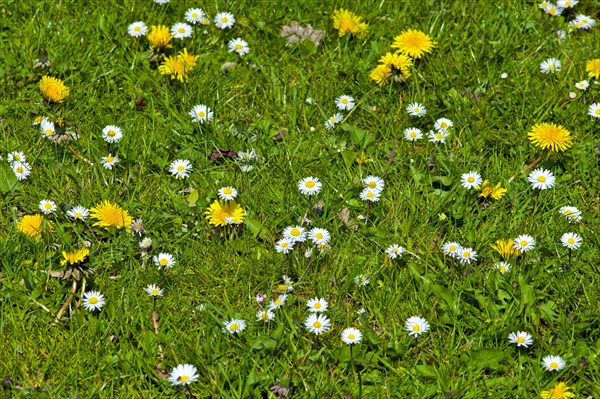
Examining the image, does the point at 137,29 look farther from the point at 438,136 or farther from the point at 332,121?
the point at 438,136

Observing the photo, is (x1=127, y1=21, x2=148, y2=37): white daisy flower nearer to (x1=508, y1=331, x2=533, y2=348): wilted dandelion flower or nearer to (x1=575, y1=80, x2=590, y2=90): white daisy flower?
(x1=575, y1=80, x2=590, y2=90): white daisy flower

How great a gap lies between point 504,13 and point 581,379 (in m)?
2.11

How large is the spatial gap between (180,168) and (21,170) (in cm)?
64

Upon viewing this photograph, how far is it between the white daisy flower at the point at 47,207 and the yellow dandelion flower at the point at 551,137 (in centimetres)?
198

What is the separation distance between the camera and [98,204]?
3627mm

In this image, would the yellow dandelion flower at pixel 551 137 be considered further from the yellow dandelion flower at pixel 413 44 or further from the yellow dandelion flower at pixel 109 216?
the yellow dandelion flower at pixel 109 216

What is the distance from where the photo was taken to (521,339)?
10.2ft

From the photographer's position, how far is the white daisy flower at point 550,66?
4.24 metres

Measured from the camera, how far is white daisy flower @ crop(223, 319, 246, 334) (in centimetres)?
316

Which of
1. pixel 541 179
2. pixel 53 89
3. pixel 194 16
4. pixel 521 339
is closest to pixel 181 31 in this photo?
pixel 194 16

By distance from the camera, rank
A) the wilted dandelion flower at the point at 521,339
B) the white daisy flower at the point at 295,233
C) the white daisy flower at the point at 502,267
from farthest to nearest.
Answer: the white daisy flower at the point at 295,233 < the white daisy flower at the point at 502,267 < the wilted dandelion flower at the point at 521,339

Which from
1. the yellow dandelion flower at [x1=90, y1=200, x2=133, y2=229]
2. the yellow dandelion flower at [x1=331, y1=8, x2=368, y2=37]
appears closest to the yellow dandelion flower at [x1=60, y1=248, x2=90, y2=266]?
the yellow dandelion flower at [x1=90, y1=200, x2=133, y2=229]

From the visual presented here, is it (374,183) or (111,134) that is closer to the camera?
(374,183)

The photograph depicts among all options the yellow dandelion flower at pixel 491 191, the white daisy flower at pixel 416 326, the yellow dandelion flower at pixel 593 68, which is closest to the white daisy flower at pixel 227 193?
the white daisy flower at pixel 416 326
